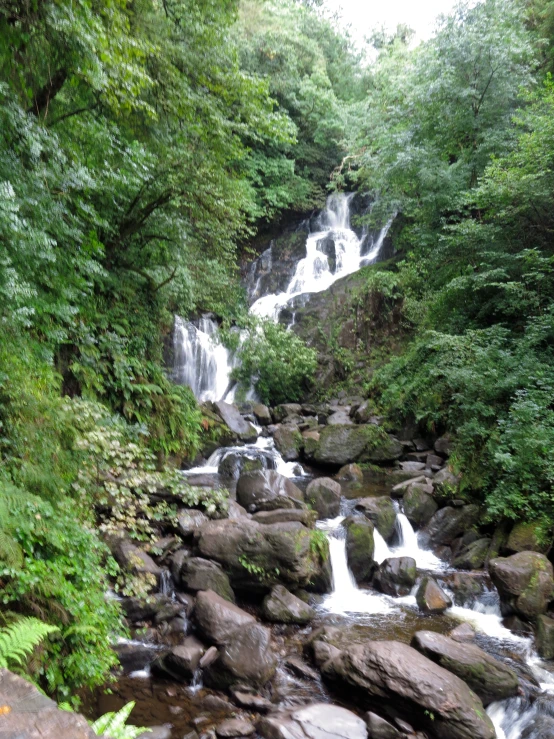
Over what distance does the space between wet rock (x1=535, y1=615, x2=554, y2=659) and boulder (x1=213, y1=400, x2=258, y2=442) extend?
26.7 ft

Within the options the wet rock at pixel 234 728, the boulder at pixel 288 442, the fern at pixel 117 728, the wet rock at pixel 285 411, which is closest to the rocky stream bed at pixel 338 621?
Answer: the wet rock at pixel 234 728

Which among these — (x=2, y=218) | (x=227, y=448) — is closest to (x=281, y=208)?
(x=227, y=448)

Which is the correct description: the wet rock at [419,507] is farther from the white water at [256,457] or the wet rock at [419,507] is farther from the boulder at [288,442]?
the boulder at [288,442]

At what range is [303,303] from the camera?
1947 centimetres

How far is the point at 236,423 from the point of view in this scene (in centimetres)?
1299

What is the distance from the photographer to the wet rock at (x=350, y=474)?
36.3 feet

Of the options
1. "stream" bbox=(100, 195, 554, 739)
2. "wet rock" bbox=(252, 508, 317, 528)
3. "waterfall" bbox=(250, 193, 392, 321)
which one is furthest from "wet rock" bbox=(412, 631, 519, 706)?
"waterfall" bbox=(250, 193, 392, 321)

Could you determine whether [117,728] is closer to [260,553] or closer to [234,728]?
[234,728]

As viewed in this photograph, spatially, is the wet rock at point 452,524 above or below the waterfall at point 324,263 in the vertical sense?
below

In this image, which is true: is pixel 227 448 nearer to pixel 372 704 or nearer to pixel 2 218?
pixel 372 704

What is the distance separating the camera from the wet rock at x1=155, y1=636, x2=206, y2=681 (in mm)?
4871

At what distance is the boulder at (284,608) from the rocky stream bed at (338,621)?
17mm

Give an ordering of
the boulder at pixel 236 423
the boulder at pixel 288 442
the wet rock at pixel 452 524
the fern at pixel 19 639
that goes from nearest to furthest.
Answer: the fern at pixel 19 639 → the wet rock at pixel 452 524 → the boulder at pixel 288 442 → the boulder at pixel 236 423

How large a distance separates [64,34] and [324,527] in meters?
7.98
